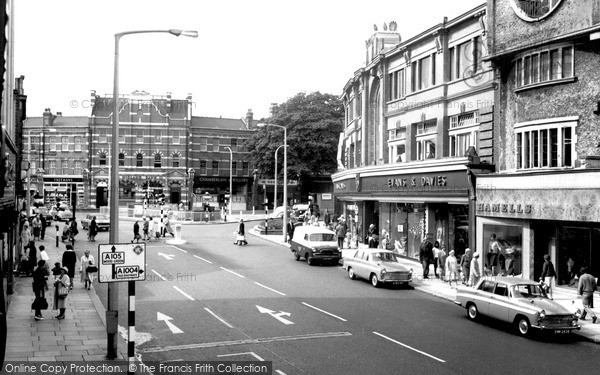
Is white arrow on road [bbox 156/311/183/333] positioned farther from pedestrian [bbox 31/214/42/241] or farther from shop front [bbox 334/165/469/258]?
pedestrian [bbox 31/214/42/241]

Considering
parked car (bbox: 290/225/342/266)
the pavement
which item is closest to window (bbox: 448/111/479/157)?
parked car (bbox: 290/225/342/266)

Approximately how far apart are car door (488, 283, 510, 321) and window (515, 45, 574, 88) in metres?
9.66

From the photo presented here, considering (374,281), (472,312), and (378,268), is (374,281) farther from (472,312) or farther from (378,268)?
(472,312)

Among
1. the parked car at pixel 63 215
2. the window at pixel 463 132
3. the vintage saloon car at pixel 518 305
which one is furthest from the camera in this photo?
the parked car at pixel 63 215

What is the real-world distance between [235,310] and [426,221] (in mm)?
15104

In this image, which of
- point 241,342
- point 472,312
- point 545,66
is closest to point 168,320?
point 241,342

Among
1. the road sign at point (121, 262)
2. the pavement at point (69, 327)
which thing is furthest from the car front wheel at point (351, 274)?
the road sign at point (121, 262)

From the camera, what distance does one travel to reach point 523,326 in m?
16.5

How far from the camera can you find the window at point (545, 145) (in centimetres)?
2320

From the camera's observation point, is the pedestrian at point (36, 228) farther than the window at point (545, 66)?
Yes

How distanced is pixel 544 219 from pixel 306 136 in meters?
50.4

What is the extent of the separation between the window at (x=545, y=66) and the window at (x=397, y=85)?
1113 cm

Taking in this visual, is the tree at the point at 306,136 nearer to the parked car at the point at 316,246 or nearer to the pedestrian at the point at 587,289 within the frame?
the parked car at the point at 316,246

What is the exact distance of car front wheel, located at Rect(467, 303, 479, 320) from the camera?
18.3m
